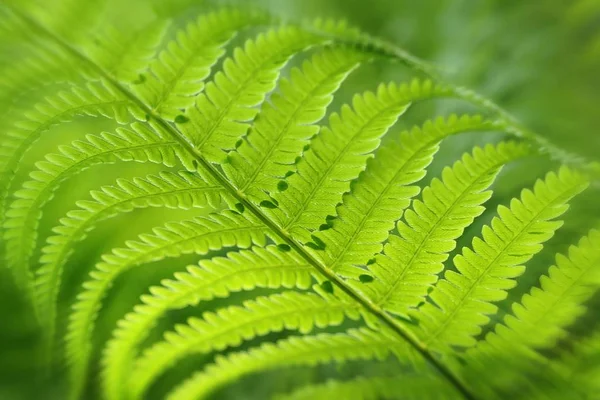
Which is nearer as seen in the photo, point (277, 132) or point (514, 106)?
point (277, 132)

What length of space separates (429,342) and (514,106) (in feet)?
3.24

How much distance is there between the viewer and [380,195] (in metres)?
0.85

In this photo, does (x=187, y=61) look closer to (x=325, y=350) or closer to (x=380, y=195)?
(x=380, y=195)

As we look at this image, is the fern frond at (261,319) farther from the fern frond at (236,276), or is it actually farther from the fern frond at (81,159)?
the fern frond at (81,159)

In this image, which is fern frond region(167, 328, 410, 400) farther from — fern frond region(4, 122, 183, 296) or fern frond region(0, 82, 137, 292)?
fern frond region(0, 82, 137, 292)

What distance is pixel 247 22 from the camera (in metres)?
0.82

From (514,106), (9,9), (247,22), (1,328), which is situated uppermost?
(514,106)

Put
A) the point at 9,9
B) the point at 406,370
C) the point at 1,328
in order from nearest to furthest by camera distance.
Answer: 1. the point at 9,9
2. the point at 406,370
3. the point at 1,328

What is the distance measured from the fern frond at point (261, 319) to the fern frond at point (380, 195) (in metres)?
0.07

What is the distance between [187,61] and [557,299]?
0.65 m

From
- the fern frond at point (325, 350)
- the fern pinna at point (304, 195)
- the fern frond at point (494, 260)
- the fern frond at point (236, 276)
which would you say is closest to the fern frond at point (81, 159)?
the fern pinna at point (304, 195)

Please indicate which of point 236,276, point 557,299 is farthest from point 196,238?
point 557,299

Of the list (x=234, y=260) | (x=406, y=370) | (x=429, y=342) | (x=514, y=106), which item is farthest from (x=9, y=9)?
(x=514, y=106)

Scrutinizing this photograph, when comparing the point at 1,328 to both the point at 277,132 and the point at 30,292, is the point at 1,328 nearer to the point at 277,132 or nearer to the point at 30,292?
the point at 30,292
